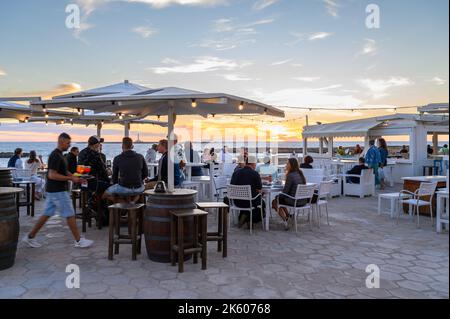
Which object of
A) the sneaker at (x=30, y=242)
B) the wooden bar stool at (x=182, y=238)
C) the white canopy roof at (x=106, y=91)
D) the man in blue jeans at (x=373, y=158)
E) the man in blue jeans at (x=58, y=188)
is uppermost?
the white canopy roof at (x=106, y=91)

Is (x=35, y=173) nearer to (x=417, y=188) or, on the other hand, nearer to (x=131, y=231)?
(x=131, y=231)

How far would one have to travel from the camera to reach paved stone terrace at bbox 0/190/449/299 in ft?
12.4

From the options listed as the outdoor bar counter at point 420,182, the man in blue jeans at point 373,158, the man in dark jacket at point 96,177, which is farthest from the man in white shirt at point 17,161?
the man in blue jeans at point 373,158

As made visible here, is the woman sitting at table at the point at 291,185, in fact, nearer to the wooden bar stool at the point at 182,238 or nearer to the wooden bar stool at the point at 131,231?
the wooden bar stool at the point at 182,238

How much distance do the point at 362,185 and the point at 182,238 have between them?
26.0ft

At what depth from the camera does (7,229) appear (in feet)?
14.3

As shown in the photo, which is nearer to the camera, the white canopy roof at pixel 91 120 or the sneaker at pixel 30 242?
the sneaker at pixel 30 242

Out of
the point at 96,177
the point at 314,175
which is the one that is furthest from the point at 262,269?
the point at 314,175

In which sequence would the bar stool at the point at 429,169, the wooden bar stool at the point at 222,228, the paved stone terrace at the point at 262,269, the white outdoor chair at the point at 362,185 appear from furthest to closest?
the bar stool at the point at 429,169, the white outdoor chair at the point at 362,185, the wooden bar stool at the point at 222,228, the paved stone terrace at the point at 262,269

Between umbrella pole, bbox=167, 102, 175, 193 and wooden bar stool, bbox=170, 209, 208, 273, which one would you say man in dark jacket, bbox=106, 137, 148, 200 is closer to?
umbrella pole, bbox=167, 102, 175, 193

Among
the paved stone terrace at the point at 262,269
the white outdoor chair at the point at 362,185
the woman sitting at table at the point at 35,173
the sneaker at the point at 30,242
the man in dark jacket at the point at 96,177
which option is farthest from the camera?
the white outdoor chair at the point at 362,185

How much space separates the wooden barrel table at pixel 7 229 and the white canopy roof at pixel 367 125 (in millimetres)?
13044

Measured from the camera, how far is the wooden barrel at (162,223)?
4.69 m
